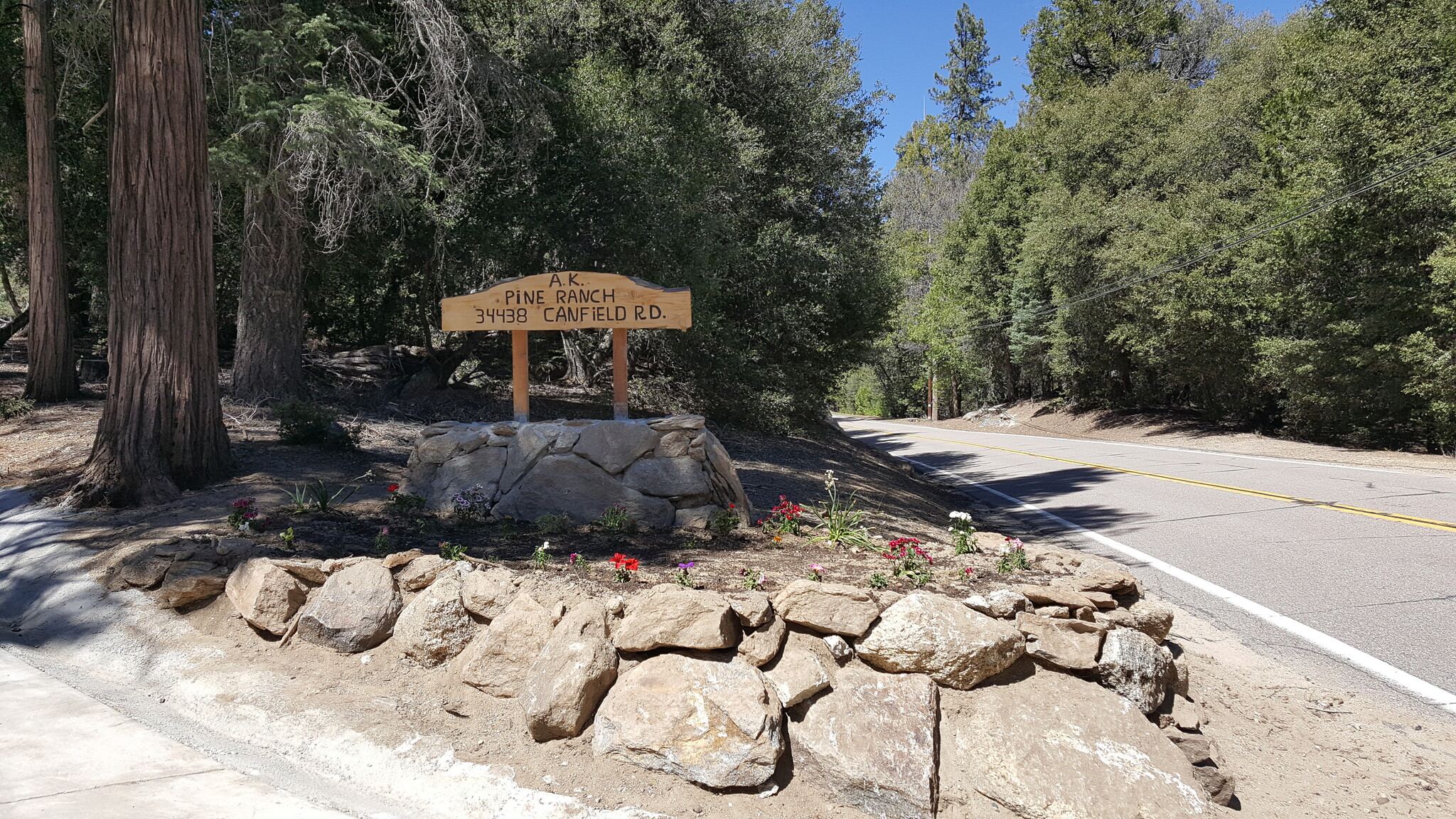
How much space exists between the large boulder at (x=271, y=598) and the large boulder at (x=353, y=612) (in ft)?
0.32

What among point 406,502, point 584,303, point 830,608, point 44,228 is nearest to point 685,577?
point 830,608

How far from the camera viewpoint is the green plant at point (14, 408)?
31.8ft

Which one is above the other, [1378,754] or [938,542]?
[938,542]

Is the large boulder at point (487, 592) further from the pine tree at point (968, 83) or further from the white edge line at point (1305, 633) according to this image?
the pine tree at point (968, 83)

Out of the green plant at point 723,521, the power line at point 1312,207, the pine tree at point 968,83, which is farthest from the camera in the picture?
the pine tree at point 968,83

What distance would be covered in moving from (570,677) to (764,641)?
0.86 metres

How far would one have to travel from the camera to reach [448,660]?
4066 millimetres

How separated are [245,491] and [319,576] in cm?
229

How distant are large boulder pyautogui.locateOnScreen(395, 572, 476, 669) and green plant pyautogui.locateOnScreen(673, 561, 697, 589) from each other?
1070 mm

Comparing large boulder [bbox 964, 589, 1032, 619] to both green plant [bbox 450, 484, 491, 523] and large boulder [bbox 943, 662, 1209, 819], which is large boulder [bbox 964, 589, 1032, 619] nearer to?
large boulder [bbox 943, 662, 1209, 819]

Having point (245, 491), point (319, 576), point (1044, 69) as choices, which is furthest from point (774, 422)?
point (1044, 69)

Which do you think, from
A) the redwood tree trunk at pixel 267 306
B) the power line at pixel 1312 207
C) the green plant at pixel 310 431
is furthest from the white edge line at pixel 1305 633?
the power line at pixel 1312 207

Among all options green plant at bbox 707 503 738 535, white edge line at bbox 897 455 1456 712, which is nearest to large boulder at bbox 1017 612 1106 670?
white edge line at bbox 897 455 1456 712

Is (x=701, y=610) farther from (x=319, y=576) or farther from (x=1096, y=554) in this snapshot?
(x=1096, y=554)
